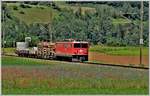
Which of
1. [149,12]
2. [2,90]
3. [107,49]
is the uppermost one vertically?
[149,12]

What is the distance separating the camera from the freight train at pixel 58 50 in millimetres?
16703

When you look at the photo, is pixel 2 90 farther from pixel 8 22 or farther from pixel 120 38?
pixel 120 38

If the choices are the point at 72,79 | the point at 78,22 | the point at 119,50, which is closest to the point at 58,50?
the point at 78,22

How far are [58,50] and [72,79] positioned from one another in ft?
5.68

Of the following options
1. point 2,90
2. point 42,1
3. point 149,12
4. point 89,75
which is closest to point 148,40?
point 149,12

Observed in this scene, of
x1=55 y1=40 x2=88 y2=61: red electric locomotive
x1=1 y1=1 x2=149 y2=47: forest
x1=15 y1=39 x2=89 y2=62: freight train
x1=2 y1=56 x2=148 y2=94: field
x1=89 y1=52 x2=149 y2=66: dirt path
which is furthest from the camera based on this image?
x1=55 y1=40 x2=88 y2=61: red electric locomotive

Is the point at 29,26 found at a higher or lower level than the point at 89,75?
higher

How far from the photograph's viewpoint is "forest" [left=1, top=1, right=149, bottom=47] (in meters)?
16.1

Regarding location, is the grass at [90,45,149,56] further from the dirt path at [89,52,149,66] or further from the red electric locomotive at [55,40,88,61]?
the red electric locomotive at [55,40,88,61]

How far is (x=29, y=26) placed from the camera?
16.3m

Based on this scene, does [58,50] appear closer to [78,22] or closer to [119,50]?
[78,22]

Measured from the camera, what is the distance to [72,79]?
1606cm

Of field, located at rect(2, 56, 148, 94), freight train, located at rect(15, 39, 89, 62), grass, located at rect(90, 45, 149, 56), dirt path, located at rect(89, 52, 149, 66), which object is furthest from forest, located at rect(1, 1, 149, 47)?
field, located at rect(2, 56, 148, 94)

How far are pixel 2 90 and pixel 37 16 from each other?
2.47 metres
